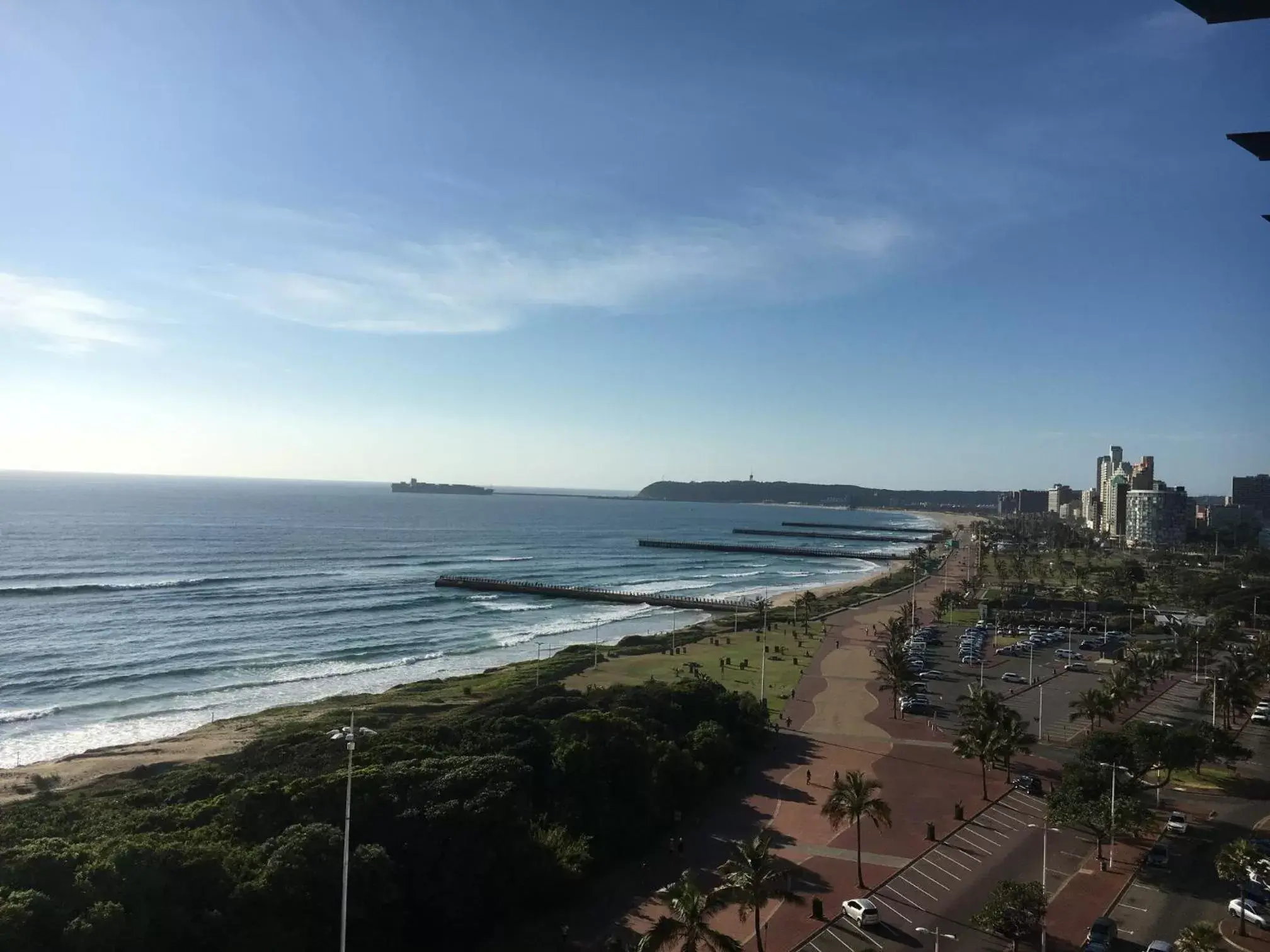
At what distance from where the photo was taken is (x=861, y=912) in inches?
809

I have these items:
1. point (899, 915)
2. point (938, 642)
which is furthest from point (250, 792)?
point (938, 642)

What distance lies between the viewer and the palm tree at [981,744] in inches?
1175

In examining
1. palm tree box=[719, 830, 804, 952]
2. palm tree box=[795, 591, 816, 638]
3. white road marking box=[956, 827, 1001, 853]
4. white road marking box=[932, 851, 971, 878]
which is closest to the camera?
palm tree box=[719, 830, 804, 952]

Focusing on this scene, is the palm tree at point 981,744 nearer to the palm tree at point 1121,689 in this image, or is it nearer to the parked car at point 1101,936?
the parked car at point 1101,936

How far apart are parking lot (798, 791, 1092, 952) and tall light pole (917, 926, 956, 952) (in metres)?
0.11

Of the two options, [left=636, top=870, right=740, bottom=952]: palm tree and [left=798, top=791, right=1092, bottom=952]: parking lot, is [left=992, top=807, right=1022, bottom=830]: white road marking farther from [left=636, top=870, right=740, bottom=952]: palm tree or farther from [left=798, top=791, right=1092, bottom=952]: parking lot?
[left=636, top=870, right=740, bottom=952]: palm tree

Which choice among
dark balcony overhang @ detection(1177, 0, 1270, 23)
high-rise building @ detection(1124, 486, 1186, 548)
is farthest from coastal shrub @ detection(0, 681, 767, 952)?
high-rise building @ detection(1124, 486, 1186, 548)

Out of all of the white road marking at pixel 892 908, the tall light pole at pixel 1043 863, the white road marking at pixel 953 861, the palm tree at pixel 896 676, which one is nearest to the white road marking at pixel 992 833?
the tall light pole at pixel 1043 863

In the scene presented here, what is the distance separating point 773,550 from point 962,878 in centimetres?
14728

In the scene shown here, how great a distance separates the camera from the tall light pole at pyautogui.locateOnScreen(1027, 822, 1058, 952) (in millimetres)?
19172

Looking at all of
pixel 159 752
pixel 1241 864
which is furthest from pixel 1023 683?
pixel 159 752

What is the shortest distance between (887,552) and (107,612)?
5663 inches

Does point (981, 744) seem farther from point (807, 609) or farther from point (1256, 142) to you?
point (807, 609)

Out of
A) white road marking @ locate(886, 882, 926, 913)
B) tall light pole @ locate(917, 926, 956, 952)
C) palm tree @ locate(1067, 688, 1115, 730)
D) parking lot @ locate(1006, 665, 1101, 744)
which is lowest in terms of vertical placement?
parking lot @ locate(1006, 665, 1101, 744)
